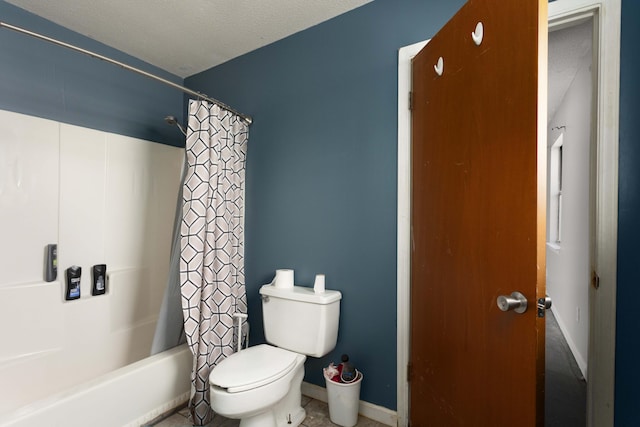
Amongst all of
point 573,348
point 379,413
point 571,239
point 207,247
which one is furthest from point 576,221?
point 207,247

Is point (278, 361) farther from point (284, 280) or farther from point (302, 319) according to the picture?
point (284, 280)

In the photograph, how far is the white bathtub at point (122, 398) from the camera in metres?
1.26

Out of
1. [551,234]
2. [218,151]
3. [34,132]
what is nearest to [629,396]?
[218,151]

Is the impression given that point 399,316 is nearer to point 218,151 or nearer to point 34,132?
point 218,151

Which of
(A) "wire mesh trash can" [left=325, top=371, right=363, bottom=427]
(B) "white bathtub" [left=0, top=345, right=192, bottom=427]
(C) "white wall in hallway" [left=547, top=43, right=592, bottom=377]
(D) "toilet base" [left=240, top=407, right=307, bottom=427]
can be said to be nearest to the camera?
(B) "white bathtub" [left=0, top=345, right=192, bottom=427]

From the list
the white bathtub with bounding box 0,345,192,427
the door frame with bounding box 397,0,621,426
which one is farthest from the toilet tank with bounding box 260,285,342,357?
the door frame with bounding box 397,0,621,426

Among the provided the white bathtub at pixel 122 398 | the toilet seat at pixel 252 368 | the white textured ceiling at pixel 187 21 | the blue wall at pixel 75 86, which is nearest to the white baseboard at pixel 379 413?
the toilet seat at pixel 252 368

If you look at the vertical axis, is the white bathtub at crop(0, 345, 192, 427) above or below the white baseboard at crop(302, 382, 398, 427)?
above

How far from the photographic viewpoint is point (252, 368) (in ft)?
4.76

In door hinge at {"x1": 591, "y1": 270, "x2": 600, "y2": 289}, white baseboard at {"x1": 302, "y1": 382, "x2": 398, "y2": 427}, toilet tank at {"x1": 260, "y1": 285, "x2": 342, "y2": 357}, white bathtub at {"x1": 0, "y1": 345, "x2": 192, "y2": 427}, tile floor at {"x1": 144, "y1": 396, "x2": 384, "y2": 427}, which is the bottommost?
tile floor at {"x1": 144, "y1": 396, "x2": 384, "y2": 427}

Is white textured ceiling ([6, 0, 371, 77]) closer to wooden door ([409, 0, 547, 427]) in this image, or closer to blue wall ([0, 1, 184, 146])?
blue wall ([0, 1, 184, 146])

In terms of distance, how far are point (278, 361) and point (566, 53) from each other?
295 centimetres

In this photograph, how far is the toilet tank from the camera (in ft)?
5.47

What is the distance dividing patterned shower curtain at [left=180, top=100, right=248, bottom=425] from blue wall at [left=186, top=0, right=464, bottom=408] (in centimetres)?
28
